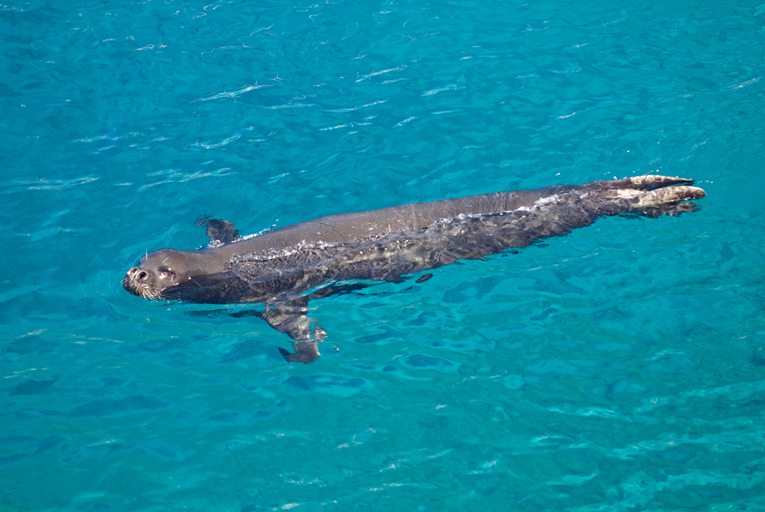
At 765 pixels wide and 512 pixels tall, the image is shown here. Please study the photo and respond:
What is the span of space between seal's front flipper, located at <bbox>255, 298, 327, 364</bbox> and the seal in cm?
2

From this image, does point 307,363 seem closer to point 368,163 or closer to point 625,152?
point 368,163

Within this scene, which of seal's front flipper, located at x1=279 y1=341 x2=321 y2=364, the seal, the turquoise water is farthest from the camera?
the seal

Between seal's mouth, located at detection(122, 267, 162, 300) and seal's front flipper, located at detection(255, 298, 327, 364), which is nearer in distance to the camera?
seal's front flipper, located at detection(255, 298, 327, 364)

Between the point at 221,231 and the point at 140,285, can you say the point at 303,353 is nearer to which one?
the point at 140,285

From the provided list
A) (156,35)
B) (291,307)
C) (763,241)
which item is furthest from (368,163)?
(156,35)

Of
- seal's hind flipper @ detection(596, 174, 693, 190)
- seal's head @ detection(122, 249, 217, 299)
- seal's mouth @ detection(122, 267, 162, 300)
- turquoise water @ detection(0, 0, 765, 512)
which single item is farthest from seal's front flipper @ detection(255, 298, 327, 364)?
seal's hind flipper @ detection(596, 174, 693, 190)

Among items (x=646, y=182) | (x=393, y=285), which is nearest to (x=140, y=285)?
(x=393, y=285)

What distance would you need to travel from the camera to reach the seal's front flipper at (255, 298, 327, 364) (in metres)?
6.42

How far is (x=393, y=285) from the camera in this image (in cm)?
724

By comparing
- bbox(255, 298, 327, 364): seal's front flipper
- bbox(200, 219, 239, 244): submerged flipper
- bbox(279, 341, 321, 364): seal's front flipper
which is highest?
bbox(200, 219, 239, 244): submerged flipper

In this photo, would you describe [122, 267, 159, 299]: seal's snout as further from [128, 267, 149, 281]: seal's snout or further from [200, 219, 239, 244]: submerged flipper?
[200, 219, 239, 244]: submerged flipper

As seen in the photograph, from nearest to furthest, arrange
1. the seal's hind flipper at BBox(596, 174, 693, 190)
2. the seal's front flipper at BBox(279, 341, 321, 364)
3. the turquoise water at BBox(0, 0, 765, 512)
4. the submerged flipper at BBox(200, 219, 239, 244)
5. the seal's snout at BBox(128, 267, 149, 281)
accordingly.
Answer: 1. the turquoise water at BBox(0, 0, 765, 512)
2. the seal's front flipper at BBox(279, 341, 321, 364)
3. the seal's snout at BBox(128, 267, 149, 281)
4. the seal's hind flipper at BBox(596, 174, 693, 190)
5. the submerged flipper at BBox(200, 219, 239, 244)

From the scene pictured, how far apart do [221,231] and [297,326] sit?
231 centimetres

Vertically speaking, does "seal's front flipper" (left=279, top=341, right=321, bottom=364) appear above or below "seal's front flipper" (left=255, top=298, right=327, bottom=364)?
below
